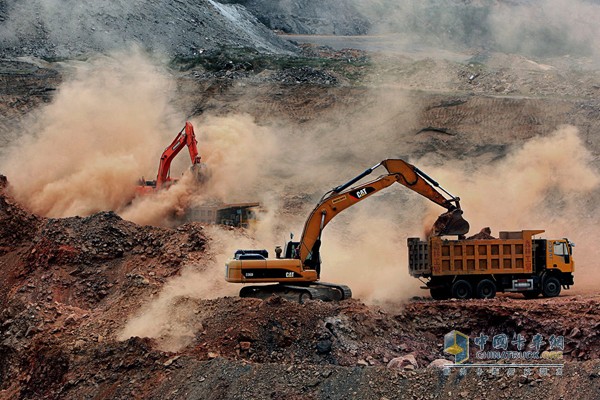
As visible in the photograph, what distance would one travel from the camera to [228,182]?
3062 centimetres

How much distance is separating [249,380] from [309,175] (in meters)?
22.0

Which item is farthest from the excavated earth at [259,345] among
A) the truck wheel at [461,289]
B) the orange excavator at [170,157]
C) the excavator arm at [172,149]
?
the excavator arm at [172,149]

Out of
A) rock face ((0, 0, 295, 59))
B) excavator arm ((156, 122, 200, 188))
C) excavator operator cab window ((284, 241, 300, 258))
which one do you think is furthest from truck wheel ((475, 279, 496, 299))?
rock face ((0, 0, 295, 59))

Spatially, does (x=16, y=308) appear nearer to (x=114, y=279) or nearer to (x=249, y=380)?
(x=114, y=279)

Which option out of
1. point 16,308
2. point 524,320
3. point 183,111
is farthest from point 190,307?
point 183,111

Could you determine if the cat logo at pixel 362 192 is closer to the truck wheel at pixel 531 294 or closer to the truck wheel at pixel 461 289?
the truck wheel at pixel 461 289

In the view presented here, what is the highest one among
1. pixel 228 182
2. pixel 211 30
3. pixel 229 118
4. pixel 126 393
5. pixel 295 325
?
pixel 211 30

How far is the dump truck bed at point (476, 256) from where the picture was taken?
61.8 ft

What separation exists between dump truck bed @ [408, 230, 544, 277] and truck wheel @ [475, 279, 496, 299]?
0.83 ft

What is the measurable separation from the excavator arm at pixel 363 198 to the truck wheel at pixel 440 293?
137cm

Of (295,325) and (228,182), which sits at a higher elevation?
(228,182)

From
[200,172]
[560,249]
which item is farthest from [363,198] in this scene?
[200,172]

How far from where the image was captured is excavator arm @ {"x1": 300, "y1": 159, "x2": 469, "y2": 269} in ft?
57.5

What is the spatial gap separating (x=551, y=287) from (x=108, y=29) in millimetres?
36012
